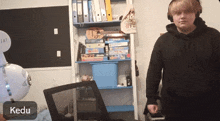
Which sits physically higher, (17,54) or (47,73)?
(17,54)

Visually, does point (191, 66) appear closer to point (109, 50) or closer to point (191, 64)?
point (191, 64)

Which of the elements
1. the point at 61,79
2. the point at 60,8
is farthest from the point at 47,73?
the point at 60,8

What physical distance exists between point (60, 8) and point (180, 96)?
219 centimetres

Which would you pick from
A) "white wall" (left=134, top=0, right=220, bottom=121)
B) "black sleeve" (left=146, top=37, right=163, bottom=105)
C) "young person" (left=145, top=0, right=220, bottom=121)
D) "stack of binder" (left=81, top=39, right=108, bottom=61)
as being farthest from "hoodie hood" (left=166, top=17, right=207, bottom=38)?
"white wall" (left=134, top=0, right=220, bottom=121)

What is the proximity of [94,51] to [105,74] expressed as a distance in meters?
0.36

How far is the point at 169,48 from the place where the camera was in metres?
1.01

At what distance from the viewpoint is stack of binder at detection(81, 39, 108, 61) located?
206cm

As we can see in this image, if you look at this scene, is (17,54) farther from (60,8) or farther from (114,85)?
(114,85)

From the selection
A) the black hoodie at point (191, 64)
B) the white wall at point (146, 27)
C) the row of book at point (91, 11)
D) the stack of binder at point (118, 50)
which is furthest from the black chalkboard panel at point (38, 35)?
the black hoodie at point (191, 64)

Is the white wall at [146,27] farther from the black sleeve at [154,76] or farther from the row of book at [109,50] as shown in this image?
the black sleeve at [154,76]

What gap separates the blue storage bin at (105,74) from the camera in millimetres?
2045

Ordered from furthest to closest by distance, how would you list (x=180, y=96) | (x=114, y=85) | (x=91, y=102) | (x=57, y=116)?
1. (x=114, y=85)
2. (x=91, y=102)
3. (x=180, y=96)
4. (x=57, y=116)

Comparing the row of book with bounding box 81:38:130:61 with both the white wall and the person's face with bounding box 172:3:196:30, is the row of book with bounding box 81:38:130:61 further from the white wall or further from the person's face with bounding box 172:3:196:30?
the person's face with bounding box 172:3:196:30

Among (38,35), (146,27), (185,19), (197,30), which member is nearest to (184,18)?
(185,19)
